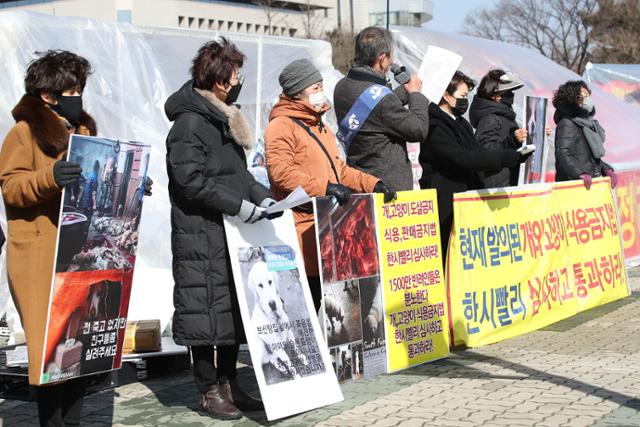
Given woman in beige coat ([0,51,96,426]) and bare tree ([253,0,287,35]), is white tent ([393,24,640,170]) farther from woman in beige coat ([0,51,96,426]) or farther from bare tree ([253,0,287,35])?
bare tree ([253,0,287,35])

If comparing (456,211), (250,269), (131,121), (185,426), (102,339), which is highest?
(131,121)

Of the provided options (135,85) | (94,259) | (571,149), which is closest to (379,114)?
(94,259)

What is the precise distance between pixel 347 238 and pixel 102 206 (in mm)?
2082

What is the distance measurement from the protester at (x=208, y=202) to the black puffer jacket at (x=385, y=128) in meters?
1.41

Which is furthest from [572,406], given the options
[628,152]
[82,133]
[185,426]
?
→ [628,152]

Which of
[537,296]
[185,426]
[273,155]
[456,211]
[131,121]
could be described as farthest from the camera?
[131,121]

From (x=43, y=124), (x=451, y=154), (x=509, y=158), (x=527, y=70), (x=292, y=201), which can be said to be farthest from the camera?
(x=527, y=70)

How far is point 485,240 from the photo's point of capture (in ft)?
26.3

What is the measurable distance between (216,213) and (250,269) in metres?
0.34

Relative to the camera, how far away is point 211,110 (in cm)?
565

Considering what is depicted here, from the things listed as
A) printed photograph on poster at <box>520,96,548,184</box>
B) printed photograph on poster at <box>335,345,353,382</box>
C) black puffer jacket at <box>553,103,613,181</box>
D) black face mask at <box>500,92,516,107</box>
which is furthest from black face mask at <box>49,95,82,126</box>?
black puffer jacket at <box>553,103,613,181</box>

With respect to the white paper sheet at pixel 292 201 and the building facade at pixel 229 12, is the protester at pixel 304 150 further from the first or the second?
the building facade at pixel 229 12

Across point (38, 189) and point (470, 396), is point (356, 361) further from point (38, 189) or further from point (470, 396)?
point (38, 189)

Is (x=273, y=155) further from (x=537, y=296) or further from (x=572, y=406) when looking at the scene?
(x=537, y=296)
